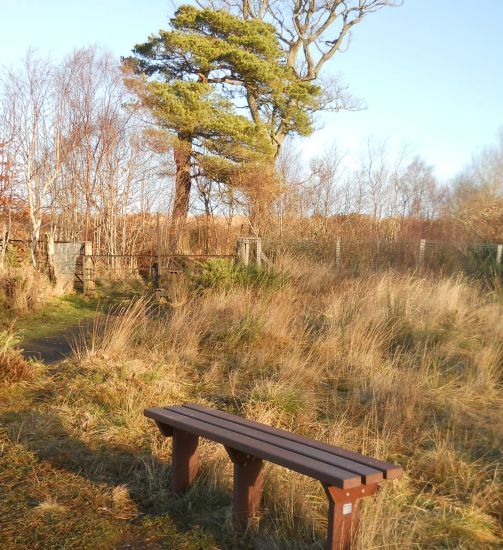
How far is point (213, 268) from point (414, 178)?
74.0 feet

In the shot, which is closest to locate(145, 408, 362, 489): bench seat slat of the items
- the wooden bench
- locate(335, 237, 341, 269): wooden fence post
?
the wooden bench

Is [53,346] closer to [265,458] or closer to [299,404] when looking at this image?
[299,404]

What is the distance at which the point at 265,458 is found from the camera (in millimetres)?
3562

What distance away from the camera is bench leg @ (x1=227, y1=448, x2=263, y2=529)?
395 cm

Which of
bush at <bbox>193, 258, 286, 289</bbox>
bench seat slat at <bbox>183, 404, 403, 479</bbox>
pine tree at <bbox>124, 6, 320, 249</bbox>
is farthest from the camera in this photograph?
pine tree at <bbox>124, 6, 320, 249</bbox>

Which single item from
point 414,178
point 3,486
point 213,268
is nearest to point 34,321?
point 213,268

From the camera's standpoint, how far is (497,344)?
826 cm

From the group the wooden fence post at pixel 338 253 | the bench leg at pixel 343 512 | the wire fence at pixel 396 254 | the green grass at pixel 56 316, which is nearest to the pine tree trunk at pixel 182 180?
the wire fence at pixel 396 254

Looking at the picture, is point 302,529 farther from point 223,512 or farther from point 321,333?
point 321,333

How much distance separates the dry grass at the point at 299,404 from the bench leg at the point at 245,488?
0.10 meters

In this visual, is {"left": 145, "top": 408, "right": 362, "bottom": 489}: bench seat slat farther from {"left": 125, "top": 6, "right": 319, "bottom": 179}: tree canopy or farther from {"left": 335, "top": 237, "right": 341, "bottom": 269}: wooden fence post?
{"left": 125, "top": 6, "right": 319, "bottom": 179}: tree canopy

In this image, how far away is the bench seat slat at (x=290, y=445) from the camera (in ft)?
10.7

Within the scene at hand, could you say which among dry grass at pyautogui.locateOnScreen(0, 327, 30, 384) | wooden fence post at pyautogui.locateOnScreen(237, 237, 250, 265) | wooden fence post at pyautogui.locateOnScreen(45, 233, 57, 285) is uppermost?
wooden fence post at pyautogui.locateOnScreen(237, 237, 250, 265)

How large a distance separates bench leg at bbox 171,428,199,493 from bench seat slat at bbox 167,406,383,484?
16 centimetres
